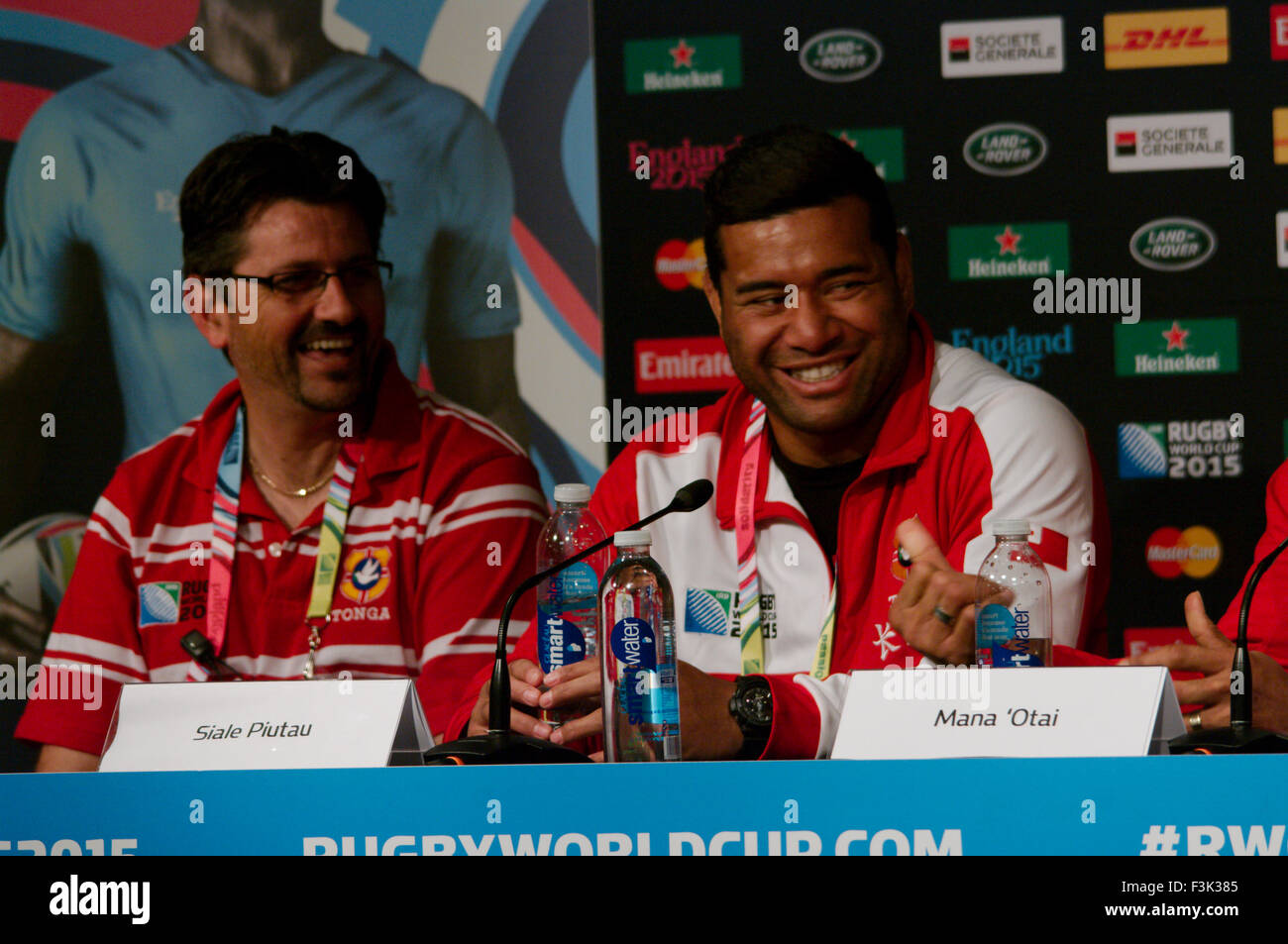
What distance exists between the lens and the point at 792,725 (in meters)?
1.84

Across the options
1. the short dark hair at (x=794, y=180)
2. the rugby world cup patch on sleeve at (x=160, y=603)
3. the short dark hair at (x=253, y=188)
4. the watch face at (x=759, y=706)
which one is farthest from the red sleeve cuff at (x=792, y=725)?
the short dark hair at (x=253, y=188)

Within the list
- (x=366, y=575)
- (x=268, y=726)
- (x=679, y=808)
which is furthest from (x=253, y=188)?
(x=679, y=808)

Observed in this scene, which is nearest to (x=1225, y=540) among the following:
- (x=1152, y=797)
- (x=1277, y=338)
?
(x=1277, y=338)

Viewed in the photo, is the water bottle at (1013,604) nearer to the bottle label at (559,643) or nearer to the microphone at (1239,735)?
the microphone at (1239,735)

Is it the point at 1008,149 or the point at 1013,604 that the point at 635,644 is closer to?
the point at 1013,604

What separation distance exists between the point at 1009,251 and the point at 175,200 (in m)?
2.05

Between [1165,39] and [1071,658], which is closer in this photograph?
[1071,658]

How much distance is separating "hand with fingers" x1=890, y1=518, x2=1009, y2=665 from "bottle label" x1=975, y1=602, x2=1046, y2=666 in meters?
0.02

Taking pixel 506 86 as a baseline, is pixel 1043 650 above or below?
below

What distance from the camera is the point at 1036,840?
1.29 m

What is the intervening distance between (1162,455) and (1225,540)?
0.76 ft
